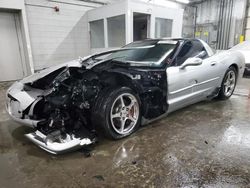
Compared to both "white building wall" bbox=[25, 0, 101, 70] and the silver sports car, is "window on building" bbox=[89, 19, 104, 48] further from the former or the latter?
the silver sports car

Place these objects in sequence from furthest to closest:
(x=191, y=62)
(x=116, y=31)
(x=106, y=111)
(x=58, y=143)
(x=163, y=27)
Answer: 1. (x=163, y=27)
2. (x=116, y=31)
3. (x=191, y=62)
4. (x=106, y=111)
5. (x=58, y=143)

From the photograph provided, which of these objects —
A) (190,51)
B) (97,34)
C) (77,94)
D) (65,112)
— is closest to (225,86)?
(190,51)

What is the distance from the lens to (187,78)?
8.42ft

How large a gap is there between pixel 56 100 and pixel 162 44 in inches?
66.8

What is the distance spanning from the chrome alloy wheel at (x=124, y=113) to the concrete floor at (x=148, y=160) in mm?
145

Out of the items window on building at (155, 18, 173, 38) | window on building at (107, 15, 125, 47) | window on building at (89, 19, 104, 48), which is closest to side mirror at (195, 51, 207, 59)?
window on building at (107, 15, 125, 47)

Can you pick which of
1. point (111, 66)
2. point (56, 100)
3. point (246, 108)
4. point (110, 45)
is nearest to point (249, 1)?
point (110, 45)

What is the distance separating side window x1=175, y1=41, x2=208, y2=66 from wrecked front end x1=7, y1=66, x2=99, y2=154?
1.24 m

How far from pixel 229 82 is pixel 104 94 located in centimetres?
269

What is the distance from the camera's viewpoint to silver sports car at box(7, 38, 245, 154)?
75.7 inches

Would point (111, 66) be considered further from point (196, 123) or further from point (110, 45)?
point (110, 45)

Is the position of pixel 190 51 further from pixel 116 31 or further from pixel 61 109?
pixel 116 31

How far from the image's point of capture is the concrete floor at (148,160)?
1.53m

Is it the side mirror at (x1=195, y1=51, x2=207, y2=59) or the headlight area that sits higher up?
the side mirror at (x1=195, y1=51, x2=207, y2=59)
